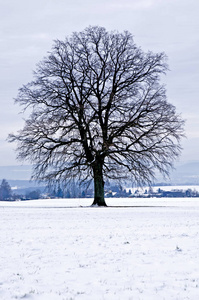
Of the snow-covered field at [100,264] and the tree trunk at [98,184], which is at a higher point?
the tree trunk at [98,184]

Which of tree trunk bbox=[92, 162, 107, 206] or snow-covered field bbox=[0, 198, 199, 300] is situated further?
tree trunk bbox=[92, 162, 107, 206]

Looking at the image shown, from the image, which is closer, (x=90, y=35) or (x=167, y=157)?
(x=167, y=157)

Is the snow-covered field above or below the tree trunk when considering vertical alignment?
below

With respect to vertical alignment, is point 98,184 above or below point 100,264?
above

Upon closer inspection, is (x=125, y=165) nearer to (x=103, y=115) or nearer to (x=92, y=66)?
(x=103, y=115)

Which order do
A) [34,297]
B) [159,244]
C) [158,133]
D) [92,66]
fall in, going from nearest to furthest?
1. [34,297]
2. [159,244]
3. [158,133]
4. [92,66]

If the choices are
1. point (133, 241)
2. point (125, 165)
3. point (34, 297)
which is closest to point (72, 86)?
point (125, 165)

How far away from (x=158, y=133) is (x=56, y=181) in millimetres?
8793

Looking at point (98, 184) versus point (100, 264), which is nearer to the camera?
point (100, 264)

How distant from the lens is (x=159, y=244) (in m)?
12.7

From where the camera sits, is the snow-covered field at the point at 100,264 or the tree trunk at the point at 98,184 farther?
the tree trunk at the point at 98,184

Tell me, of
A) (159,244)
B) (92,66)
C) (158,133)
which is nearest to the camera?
(159,244)

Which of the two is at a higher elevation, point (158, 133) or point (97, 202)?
point (158, 133)

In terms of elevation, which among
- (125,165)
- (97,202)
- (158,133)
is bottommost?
(97,202)
